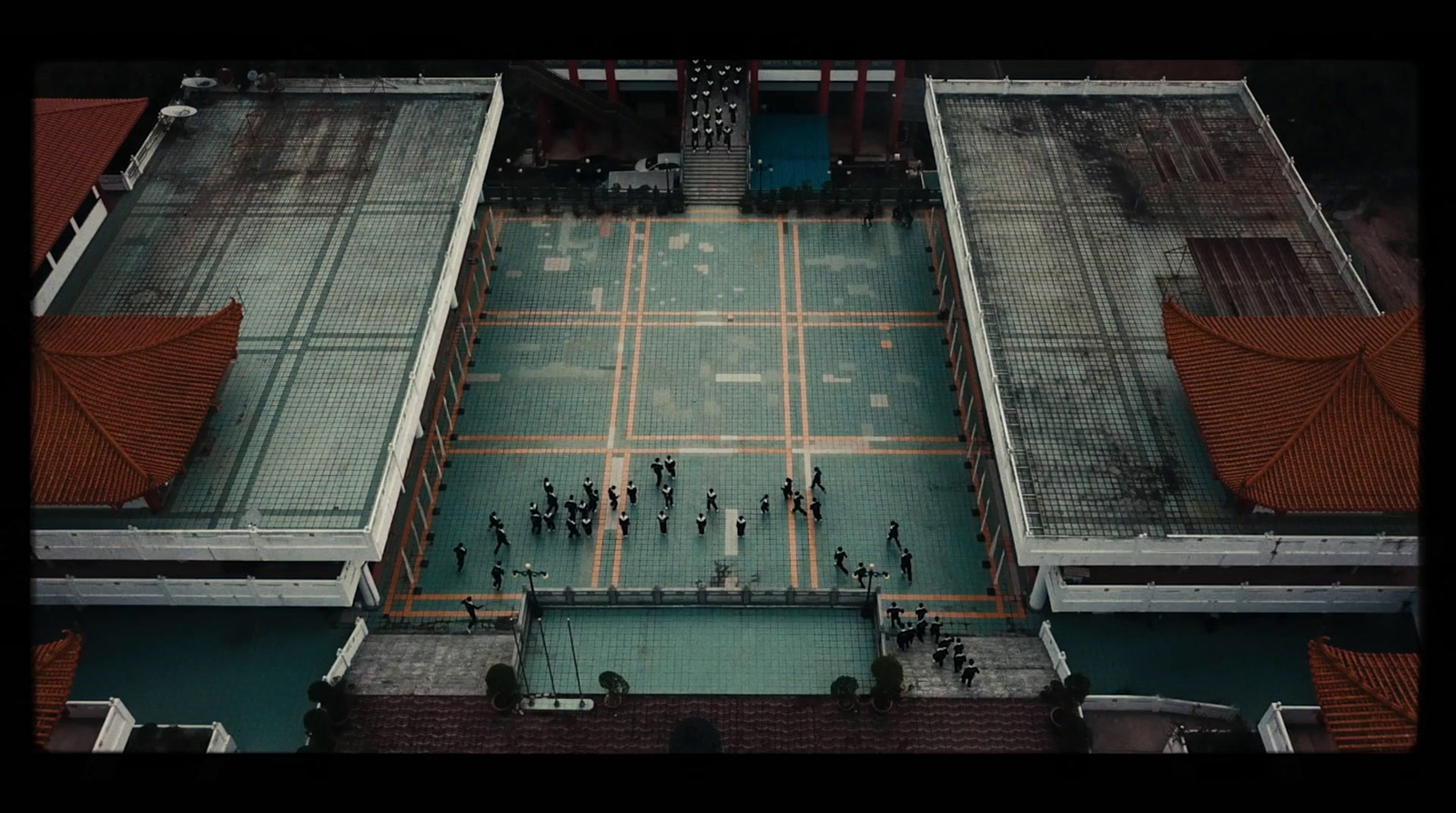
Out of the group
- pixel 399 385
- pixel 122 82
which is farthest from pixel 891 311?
pixel 122 82

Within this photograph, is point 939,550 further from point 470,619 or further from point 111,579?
point 111,579

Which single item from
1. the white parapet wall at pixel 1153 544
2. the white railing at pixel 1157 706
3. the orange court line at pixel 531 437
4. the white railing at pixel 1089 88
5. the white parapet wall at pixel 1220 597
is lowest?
the white railing at pixel 1157 706

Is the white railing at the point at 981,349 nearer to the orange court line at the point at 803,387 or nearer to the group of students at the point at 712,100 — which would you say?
the orange court line at the point at 803,387

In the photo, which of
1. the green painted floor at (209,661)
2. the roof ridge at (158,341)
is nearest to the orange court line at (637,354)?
the green painted floor at (209,661)

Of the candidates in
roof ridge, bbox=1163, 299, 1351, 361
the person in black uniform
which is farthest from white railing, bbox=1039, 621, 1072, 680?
the person in black uniform

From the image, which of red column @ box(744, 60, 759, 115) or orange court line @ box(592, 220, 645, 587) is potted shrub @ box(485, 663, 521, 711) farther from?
red column @ box(744, 60, 759, 115)

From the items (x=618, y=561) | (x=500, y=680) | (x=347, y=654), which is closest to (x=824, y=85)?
(x=618, y=561)
